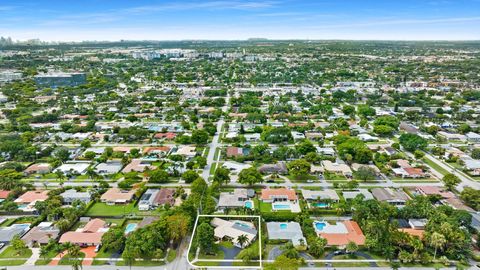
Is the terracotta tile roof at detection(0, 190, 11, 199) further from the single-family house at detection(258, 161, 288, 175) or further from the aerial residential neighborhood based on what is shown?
the single-family house at detection(258, 161, 288, 175)

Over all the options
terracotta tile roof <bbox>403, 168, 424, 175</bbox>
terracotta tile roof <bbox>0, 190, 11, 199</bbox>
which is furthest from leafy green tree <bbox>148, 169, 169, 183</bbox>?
terracotta tile roof <bbox>403, 168, 424, 175</bbox>

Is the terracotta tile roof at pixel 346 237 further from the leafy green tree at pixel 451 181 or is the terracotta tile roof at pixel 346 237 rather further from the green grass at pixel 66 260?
the green grass at pixel 66 260

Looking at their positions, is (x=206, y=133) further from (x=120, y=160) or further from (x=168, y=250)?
(x=168, y=250)

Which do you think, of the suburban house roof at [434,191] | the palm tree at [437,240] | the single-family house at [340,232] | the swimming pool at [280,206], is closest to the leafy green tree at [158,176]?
the swimming pool at [280,206]

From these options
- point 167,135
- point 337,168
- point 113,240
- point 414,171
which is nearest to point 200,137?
point 167,135

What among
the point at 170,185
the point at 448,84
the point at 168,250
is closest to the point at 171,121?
the point at 170,185
